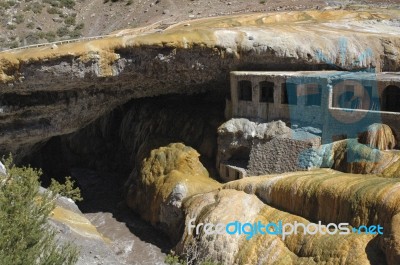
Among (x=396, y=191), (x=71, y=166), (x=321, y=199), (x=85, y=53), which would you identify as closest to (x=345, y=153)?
(x=321, y=199)

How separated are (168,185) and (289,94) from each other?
8044 millimetres

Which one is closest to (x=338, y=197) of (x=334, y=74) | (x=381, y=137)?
(x=381, y=137)

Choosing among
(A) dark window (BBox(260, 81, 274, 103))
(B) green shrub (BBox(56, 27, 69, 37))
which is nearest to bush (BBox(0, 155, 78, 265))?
(A) dark window (BBox(260, 81, 274, 103))

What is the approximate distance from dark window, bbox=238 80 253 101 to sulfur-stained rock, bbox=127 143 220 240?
436cm

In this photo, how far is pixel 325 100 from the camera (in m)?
24.6

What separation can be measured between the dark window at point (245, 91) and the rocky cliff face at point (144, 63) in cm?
88

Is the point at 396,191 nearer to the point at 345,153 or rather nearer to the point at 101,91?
the point at 345,153

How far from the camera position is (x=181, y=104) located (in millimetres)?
33594

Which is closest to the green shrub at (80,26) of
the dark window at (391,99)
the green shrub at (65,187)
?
the green shrub at (65,187)

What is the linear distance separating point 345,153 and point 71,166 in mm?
24343

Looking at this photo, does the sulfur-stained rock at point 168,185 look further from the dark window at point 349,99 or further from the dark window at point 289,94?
the dark window at point 349,99

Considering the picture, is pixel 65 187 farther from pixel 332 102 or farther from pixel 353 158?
pixel 332 102

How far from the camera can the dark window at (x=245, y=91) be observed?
2743cm

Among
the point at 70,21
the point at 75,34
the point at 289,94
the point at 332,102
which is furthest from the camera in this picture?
the point at 70,21
